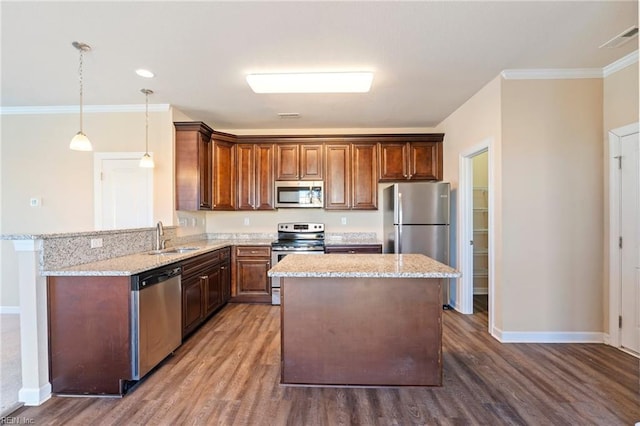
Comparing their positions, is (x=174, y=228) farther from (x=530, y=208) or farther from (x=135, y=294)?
(x=530, y=208)

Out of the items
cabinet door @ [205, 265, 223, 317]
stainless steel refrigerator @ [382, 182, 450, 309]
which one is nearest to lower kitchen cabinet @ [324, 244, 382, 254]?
stainless steel refrigerator @ [382, 182, 450, 309]

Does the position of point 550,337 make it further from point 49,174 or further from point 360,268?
point 49,174

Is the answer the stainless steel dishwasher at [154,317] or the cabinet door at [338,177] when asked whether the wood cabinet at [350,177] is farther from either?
the stainless steel dishwasher at [154,317]

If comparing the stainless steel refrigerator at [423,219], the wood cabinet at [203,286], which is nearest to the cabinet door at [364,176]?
the stainless steel refrigerator at [423,219]

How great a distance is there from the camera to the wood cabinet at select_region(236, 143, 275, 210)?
15.3 ft

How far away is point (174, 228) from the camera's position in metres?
3.88

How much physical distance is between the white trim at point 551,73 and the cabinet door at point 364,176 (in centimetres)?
201

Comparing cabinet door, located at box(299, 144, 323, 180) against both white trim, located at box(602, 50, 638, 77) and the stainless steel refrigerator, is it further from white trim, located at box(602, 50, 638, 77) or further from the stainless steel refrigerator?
white trim, located at box(602, 50, 638, 77)

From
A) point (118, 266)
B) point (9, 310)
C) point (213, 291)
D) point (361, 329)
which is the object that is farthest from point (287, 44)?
point (9, 310)

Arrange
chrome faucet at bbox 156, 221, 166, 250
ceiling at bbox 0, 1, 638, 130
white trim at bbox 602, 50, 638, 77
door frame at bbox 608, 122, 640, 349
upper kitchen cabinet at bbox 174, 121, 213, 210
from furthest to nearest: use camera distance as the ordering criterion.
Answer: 1. upper kitchen cabinet at bbox 174, 121, 213, 210
2. chrome faucet at bbox 156, 221, 166, 250
3. door frame at bbox 608, 122, 640, 349
4. white trim at bbox 602, 50, 638, 77
5. ceiling at bbox 0, 1, 638, 130

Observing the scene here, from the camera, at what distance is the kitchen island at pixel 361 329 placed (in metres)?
2.21

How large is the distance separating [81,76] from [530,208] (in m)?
4.72

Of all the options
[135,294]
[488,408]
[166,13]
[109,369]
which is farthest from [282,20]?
[488,408]

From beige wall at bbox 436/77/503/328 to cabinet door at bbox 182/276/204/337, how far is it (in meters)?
3.20
